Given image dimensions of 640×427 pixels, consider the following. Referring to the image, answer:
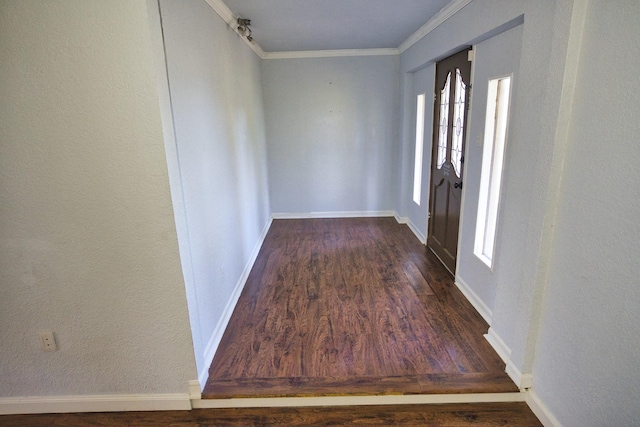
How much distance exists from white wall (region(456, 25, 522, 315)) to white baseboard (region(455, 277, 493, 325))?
0.01 meters

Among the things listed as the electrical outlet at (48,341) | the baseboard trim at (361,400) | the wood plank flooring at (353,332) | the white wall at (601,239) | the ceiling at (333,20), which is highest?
the ceiling at (333,20)

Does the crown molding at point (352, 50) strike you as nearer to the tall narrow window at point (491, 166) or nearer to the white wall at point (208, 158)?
the white wall at point (208, 158)

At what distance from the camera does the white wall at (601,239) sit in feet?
4.23

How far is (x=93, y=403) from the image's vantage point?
1995mm

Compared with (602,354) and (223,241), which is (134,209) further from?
(602,354)

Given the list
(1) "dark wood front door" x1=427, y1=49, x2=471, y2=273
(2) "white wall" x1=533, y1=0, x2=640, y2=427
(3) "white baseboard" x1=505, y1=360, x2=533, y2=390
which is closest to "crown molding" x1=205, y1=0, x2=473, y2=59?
(1) "dark wood front door" x1=427, y1=49, x2=471, y2=273

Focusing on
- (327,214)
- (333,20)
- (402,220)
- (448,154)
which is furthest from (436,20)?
(327,214)

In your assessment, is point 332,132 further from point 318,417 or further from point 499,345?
point 318,417

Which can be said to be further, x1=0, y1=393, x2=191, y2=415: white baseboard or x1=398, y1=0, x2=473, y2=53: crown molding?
x1=398, y1=0, x2=473, y2=53: crown molding

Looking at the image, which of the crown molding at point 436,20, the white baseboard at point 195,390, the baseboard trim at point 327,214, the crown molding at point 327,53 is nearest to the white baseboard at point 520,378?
the white baseboard at point 195,390

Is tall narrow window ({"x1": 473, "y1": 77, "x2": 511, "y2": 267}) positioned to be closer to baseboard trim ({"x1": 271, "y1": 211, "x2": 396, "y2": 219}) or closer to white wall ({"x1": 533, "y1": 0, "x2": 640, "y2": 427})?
white wall ({"x1": 533, "y1": 0, "x2": 640, "y2": 427})

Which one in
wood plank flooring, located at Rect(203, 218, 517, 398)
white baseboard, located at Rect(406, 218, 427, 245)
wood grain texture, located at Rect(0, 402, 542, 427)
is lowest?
wood grain texture, located at Rect(0, 402, 542, 427)

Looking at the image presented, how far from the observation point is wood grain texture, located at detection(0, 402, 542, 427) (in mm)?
1850

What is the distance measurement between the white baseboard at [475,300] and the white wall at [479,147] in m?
0.01
